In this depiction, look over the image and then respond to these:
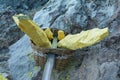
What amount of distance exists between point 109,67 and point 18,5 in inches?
74.6

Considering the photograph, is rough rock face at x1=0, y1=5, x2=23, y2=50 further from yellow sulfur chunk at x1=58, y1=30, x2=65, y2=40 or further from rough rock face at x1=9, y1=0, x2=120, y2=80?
yellow sulfur chunk at x1=58, y1=30, x2=65, y2=40

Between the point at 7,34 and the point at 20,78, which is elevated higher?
the point at 7,34

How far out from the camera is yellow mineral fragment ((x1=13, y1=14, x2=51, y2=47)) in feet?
6.32

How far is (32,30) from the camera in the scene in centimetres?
202

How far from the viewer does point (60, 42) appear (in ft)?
7.09

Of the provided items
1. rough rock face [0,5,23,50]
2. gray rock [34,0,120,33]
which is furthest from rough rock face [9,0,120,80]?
rough rock face [0,5,23,50]

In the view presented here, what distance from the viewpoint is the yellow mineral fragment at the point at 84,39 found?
1.99 meters

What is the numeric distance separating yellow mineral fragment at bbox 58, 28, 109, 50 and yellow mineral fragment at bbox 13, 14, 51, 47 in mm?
134

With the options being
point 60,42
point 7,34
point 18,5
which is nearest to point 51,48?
point 60,42

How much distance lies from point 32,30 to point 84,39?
1.30ft

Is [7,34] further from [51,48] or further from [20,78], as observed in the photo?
[51,48]

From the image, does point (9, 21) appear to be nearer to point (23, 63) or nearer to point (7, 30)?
point (7, 30)

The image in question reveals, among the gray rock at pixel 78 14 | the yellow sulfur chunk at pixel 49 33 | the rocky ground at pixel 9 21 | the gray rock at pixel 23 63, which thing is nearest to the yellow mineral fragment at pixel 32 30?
the yellow sulfur chunk at pixel 49 33

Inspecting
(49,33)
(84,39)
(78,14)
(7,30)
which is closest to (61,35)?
(49,33)
